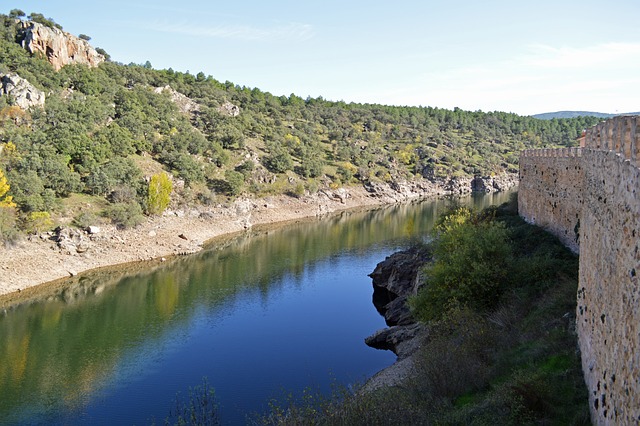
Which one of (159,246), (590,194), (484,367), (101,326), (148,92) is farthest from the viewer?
(148,92)

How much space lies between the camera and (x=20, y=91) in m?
61.5

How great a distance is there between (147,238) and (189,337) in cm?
2424

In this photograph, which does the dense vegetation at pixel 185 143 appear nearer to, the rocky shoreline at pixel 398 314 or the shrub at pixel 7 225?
the shrub at pixel 7 225

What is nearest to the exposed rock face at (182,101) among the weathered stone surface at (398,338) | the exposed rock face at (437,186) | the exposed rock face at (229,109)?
the exposed rock face at (229,109)

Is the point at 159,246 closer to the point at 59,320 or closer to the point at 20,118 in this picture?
the point at 59,320

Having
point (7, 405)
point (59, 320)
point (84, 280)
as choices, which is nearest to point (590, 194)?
point (7, 405)

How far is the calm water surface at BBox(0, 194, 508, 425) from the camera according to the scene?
23625 mm

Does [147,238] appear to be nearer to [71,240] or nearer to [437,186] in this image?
[71,240]

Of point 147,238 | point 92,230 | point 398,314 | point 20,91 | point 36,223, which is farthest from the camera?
point 20,91

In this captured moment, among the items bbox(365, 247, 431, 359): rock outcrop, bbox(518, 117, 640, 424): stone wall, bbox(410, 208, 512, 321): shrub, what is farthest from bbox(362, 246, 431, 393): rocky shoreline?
bbox(518, 117, 640, 424): stone wall

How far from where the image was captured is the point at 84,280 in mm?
42719

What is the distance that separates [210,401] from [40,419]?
710 centimetres

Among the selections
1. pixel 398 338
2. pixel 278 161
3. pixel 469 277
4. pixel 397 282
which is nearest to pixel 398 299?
pixel 397 282

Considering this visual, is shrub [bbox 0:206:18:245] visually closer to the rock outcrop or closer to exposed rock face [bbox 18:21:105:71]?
the rock outcrop
